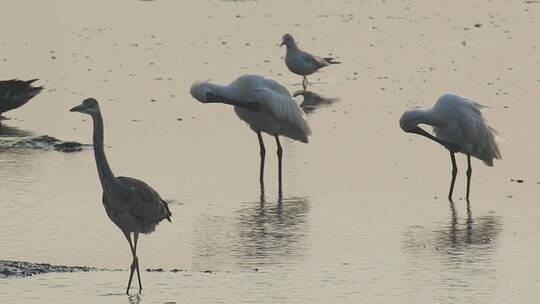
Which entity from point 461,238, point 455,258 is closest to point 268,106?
point 461,238

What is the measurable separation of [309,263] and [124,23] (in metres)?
23.7

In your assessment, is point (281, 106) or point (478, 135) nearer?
point (478, 135)

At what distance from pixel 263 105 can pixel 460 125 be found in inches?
97.7

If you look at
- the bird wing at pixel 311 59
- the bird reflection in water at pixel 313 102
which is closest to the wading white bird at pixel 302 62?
the bird wing at pixel 311 59

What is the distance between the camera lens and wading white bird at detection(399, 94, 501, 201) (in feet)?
56.6

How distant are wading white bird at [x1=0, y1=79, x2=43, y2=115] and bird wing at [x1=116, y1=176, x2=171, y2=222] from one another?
32.1 ft

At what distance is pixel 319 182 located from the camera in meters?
17.2

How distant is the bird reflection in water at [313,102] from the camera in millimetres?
23373

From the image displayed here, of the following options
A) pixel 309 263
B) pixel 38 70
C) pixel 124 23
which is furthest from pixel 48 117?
pixel 124 23

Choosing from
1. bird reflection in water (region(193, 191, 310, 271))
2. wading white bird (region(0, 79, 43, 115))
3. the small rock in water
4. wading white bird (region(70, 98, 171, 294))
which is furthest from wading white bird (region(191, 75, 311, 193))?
wading white bird (region(70, 98, 171, 294))

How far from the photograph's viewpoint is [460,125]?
1731 centimetres

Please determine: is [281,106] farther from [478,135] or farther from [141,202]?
[141,202]

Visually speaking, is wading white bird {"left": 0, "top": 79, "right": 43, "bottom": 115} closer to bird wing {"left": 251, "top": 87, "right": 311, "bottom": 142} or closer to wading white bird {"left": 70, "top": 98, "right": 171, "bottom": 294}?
bird wing {"left": 251, "top": 87, "right": 311, "bottom": 142}

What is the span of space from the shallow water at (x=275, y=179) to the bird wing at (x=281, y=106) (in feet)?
1.69
